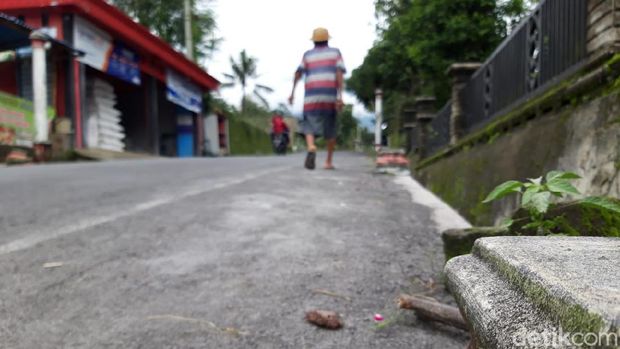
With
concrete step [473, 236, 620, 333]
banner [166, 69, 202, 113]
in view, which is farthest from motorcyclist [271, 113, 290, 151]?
concrete step [473, 236, 620, 333]

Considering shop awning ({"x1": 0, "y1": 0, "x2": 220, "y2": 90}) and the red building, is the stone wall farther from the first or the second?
the red building

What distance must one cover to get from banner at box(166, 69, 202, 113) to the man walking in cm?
1233

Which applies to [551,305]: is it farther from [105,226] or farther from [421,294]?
[105,226]

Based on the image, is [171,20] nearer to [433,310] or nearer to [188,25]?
[188,25]

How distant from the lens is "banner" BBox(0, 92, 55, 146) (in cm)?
981

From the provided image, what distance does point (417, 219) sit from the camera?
10.1 ft

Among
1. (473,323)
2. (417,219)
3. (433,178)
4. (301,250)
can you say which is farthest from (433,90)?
(473,323)

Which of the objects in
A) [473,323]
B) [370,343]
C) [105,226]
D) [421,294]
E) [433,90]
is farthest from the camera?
[433,90]

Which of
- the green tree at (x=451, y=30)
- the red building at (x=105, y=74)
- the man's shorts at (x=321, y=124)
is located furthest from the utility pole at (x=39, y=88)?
the green tree at (x=451, y=30)

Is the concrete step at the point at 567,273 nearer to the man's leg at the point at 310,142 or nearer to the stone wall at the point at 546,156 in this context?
the stone wall at the point at 546,156

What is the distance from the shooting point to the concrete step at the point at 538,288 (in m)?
0.48

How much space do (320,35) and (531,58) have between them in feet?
10.4

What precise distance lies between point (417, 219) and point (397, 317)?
5.55ft

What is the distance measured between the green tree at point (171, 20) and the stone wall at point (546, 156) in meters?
18.4
